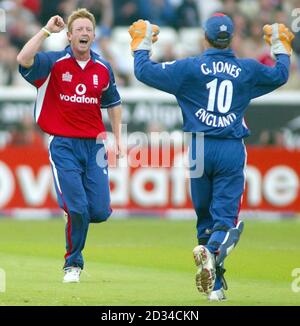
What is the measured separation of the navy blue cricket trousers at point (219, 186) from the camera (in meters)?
9.78

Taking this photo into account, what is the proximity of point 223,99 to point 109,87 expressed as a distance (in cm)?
189

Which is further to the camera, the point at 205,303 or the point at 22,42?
the point at 22,42

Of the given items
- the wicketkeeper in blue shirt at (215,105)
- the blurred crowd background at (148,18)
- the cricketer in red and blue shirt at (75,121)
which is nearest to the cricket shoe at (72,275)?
the cricketer in red and blue shirt at (75,121)

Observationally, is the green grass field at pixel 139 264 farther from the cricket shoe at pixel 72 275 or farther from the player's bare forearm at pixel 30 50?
the player's bare forearm at pixel 30 50

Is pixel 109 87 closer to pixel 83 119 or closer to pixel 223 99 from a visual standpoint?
pixel 83 119

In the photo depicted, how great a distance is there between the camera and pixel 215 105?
9938mm

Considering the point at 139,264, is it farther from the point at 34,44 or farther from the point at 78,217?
the point at 34,44

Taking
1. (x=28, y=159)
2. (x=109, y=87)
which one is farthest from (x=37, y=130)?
(x=109, y=87)

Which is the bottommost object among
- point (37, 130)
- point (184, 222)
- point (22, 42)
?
point (184, 222)

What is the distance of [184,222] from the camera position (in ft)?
66.8

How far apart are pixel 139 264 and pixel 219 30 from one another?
158 inches

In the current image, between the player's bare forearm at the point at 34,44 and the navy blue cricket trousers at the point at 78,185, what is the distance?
0.82 metres

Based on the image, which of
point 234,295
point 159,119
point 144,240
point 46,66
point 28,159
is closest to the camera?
point 234,295

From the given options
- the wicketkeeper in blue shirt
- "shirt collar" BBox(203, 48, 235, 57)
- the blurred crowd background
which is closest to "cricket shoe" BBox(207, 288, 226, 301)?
the wicketkeeper in blue shirt
